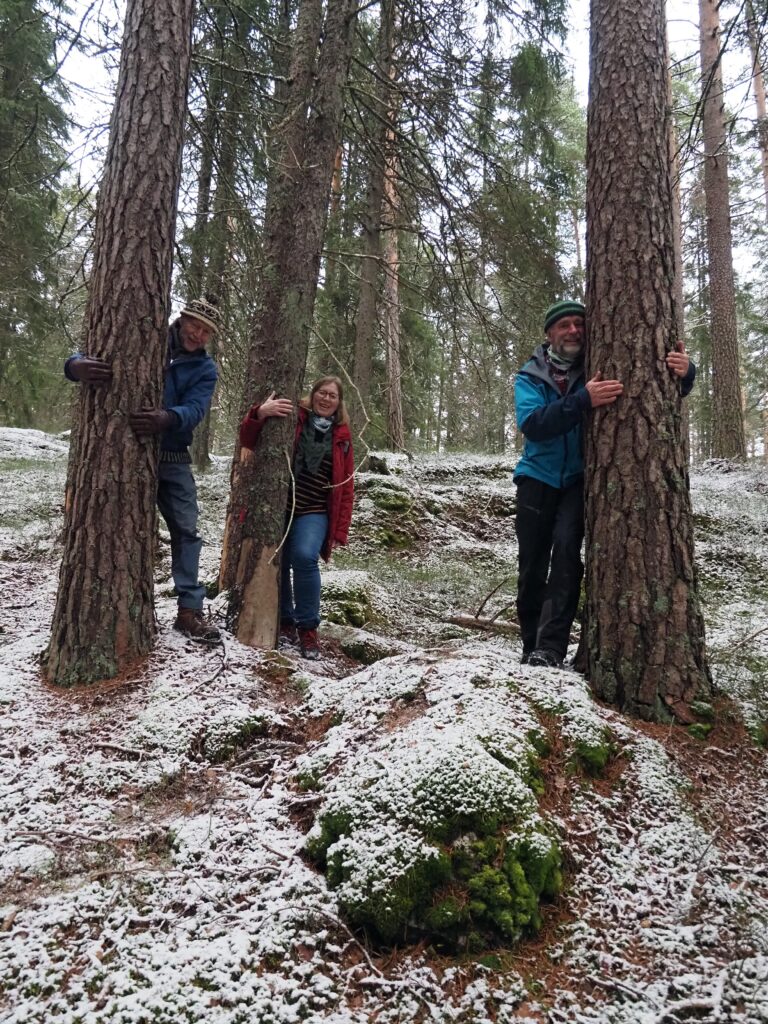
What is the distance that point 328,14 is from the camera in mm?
5098

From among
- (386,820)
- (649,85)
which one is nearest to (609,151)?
(649,85)

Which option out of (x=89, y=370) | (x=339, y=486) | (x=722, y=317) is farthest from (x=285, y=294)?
(x=722, y=317)

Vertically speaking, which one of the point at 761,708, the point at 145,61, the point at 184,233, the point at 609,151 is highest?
the point at 184,233

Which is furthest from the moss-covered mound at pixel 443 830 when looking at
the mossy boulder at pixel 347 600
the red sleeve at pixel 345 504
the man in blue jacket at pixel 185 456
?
the mossy boulder at pixel 347 600

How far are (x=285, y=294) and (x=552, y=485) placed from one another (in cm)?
244

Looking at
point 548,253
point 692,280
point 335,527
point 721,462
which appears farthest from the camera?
point 692,280

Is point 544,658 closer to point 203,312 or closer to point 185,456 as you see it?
point 185,456

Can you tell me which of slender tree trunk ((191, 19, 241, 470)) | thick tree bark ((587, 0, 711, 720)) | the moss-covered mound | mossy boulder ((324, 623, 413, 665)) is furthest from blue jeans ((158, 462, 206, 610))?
thick tree bark ((587, 0, 711, 720))

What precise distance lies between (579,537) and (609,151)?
2.23m

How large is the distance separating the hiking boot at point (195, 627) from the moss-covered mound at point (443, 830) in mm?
1577

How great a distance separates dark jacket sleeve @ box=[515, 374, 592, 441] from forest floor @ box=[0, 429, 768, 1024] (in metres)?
1.31

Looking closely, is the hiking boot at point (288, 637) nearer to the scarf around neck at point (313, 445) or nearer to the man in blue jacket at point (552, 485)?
the scarf around neck at point (313, 445)

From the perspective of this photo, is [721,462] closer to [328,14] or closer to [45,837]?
[328,14]

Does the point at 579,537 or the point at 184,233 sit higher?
the point at 184,233
